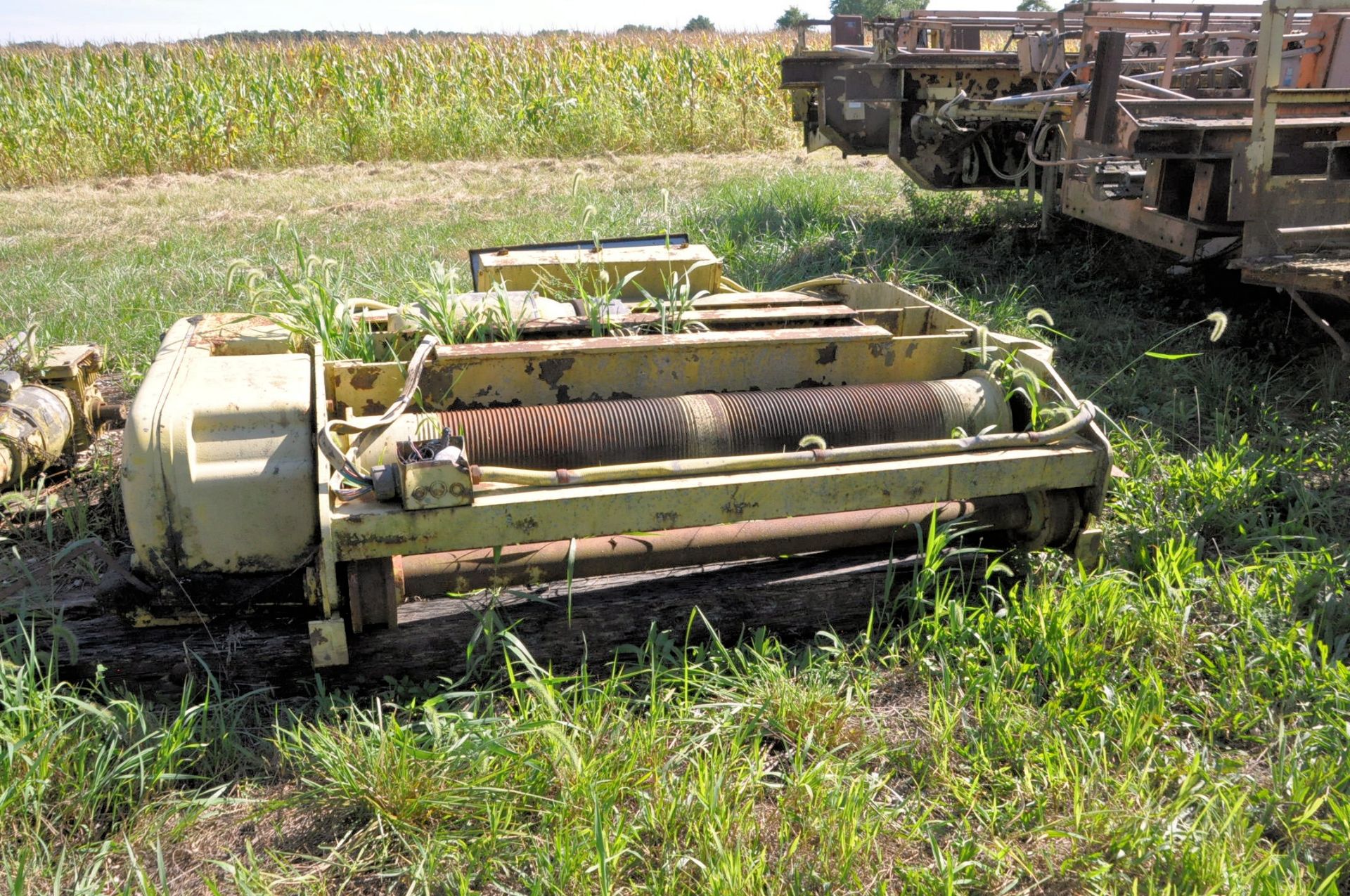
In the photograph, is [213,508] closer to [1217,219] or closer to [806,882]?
[806,882]

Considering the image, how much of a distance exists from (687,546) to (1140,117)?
399cm

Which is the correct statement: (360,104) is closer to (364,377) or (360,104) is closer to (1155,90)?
(1155,90)

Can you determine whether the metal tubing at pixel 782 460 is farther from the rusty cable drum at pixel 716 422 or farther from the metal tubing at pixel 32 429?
the metal tubing at pixel 32 429

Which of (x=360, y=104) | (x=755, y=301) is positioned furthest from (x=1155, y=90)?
(x=360, y=104)

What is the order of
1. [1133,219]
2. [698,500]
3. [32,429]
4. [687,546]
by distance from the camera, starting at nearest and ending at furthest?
[698,500] < [687,546] < [32,429] < [1133,219]

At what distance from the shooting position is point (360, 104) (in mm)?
14086

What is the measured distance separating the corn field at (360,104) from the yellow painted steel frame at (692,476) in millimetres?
11188

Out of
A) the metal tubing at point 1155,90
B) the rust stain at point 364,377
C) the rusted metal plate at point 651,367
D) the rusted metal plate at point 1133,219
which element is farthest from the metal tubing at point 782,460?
the metal tubing at point 1155,90

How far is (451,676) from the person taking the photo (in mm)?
2734

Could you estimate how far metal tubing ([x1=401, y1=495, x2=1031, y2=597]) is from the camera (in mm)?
2643

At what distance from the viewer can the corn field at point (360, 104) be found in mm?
13008

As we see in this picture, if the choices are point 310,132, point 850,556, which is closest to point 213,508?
point 850,556

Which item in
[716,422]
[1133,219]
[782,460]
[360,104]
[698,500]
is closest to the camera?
[698,500]

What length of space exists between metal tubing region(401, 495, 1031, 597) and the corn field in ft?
38.7
